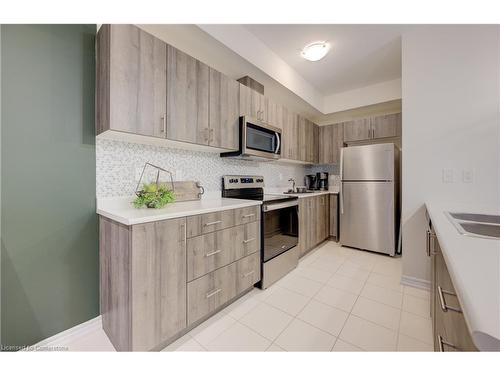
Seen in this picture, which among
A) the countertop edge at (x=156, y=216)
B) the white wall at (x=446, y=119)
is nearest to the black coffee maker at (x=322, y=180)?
the white wall at (x=446, y=119)

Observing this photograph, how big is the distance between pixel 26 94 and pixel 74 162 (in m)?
0.44

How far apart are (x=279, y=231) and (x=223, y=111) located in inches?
54.2

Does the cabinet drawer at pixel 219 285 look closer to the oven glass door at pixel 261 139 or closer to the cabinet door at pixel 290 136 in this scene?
the oven glass door at pixel 261 139

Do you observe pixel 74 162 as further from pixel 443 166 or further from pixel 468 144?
pixel 468 144

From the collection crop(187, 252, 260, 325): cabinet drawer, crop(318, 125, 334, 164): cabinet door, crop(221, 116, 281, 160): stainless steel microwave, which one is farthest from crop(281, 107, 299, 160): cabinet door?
crop(187, 252, 260, 325): cabinet drawer

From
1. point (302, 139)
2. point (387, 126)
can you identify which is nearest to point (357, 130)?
point (387, 126)

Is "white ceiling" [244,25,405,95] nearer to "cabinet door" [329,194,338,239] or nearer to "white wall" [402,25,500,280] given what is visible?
"white wall" [402,25,500,280]

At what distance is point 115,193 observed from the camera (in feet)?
5.00

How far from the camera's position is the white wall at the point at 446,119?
173 centimetres

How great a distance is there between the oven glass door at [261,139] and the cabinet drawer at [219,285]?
113 centimetres

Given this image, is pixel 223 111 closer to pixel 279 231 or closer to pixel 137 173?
pixel 137 173

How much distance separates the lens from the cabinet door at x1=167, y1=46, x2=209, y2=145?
5.04ft
